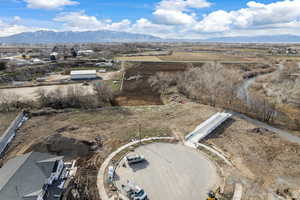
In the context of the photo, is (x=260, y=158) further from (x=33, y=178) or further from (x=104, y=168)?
(x=33, y=178)

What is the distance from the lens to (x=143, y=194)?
15867 millimetres

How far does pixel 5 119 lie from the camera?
2958cm

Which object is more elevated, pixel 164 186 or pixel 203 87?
pixel 203 87

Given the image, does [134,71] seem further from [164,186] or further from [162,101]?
[164,186]

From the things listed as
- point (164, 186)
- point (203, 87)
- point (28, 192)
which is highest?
point (203, 87)

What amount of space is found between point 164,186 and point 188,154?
5853mm

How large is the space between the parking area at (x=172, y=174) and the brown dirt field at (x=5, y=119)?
19326mm

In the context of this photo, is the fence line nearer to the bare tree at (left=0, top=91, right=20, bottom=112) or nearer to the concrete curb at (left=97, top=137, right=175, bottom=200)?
the bare tree at (left=0, top=91, right=20, bottom=112)

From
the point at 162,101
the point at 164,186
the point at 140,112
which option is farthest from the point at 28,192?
the point at 162,101

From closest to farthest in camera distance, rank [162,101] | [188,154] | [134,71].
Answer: [188,154], [162,101], [134,71]

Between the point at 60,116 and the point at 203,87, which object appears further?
the point at 203,87

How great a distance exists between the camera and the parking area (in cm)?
1678

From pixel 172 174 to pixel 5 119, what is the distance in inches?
1094

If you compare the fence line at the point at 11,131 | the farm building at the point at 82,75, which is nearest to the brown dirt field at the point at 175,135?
A: the fence line at the point at 11,131
